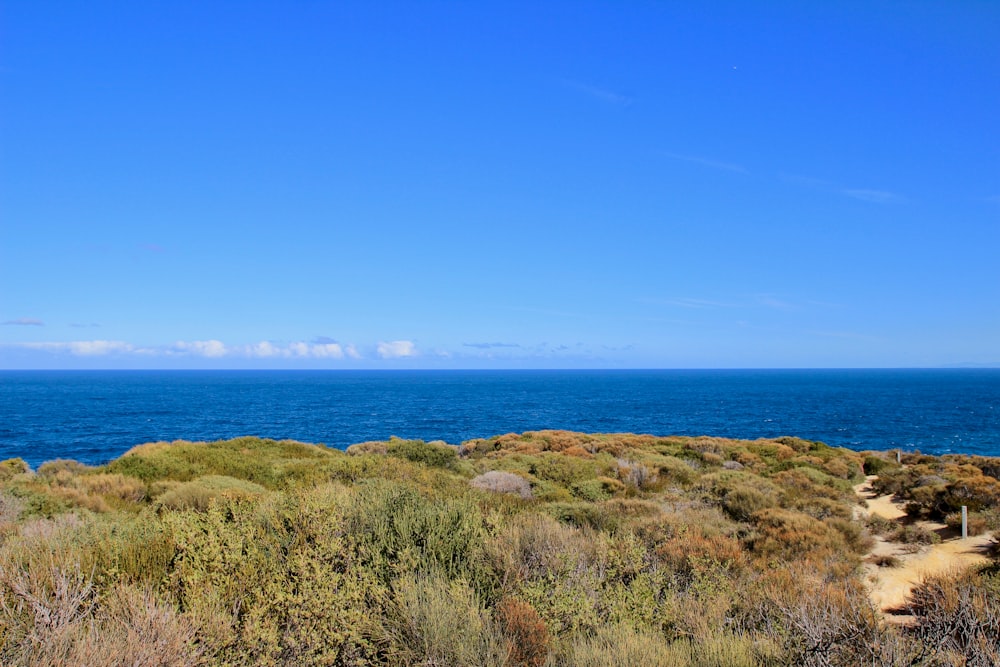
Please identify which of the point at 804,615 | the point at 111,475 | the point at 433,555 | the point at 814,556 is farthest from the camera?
the point at 111,475

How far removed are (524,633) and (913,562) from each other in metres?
10.6

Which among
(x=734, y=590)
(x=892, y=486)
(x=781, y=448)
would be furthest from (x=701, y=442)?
(x=734, y=590)

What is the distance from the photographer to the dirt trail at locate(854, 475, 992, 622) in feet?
31.5

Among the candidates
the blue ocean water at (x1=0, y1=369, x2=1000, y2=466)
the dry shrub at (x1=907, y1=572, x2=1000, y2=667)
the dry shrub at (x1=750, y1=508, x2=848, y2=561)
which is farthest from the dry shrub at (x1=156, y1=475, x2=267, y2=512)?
the blue ocean water at (x1=0, y1=369, x2=1000, y2=466)

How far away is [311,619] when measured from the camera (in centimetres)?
456

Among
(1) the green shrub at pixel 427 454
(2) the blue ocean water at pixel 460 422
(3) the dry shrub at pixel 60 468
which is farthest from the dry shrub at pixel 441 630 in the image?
(2) the blue ocean water at pixel 460 422

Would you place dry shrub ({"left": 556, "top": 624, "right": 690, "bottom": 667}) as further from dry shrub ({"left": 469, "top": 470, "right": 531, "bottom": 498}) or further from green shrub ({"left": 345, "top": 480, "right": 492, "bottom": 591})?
dry shrub ({"left": 469, "top": 470, "right": 531, "bottom": 498})

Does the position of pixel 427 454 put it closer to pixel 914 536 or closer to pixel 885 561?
pixel 885 561

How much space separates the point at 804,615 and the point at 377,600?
3879 millimetres

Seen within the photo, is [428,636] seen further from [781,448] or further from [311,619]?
[781,448]

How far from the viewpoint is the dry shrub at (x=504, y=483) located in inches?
629

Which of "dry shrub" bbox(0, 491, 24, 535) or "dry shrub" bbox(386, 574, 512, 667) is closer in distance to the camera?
"dry shrub" bbox(386, 574, 512, 667)

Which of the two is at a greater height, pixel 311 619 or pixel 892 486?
pixel 311 619

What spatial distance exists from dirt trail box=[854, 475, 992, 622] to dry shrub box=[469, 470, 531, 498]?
8.29 m
